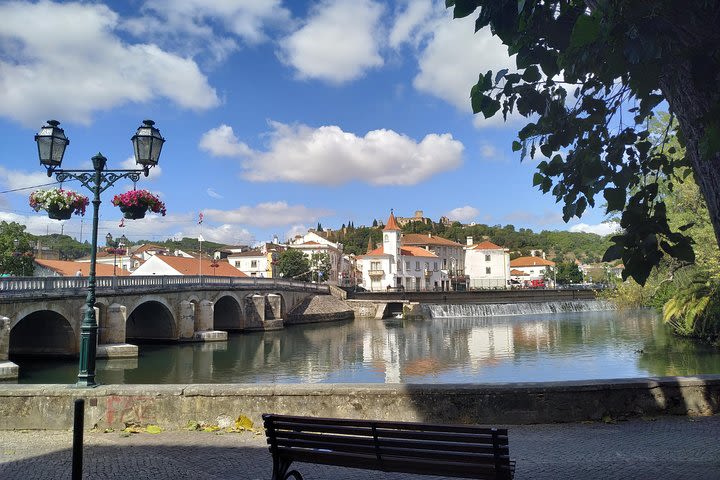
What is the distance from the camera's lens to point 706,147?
3074 mm

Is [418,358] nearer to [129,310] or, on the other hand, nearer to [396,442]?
[129,310]

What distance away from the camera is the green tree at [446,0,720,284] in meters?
3.34

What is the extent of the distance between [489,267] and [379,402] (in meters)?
96.6

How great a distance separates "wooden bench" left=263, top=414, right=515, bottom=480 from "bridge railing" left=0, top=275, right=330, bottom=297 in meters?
25.1

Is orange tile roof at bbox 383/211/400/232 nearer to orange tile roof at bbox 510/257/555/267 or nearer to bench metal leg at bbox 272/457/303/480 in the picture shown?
orange tile roof at bbox 510/257/555/267

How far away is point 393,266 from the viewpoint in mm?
87562

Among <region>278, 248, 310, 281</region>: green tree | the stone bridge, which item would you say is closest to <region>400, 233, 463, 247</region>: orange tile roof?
<region>278, 248, 310, 281</region>: green tree

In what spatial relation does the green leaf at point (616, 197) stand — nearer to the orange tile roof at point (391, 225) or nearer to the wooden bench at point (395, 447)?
the wooden bench at point (395, 447)

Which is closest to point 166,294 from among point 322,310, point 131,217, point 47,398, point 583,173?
point 322,310

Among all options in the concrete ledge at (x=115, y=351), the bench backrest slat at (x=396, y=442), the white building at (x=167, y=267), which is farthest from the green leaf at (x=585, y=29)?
the white building at (x=167, y=267)

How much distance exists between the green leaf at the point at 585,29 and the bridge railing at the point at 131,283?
2767 cm

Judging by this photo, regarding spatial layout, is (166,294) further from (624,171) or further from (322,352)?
(624,171)

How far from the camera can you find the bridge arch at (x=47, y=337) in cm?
2861

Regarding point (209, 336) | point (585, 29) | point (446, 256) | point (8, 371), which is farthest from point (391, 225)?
point (585, 29)
